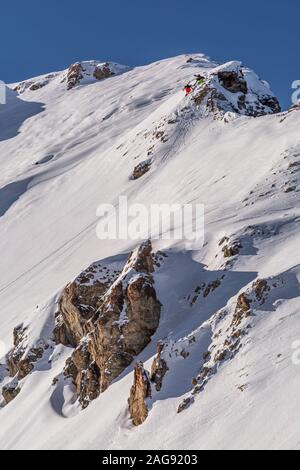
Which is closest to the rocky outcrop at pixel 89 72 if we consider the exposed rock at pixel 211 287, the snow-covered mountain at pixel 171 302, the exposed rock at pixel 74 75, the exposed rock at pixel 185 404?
the exposed rock at pixel 74 75

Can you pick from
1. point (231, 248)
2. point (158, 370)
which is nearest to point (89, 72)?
point (231, 248)

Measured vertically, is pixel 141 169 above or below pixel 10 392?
above

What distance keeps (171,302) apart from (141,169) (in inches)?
941

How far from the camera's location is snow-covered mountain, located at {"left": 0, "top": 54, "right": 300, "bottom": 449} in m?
20.2

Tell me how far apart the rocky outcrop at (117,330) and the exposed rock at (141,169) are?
2095 cm

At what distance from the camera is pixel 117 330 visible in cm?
2508

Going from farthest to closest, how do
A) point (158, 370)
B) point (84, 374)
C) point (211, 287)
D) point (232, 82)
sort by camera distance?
point (232, 82)
point (84, 374)
point (211, 287)
point (158, 370)

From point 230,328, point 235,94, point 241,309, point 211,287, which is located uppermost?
point 235,94

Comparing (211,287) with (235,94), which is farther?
(235,94)

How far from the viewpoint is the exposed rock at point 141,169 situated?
47938mm

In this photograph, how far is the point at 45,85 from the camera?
324 feet

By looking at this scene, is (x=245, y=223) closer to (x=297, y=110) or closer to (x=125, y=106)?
(x=297, y=110)

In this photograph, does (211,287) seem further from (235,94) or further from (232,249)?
(235,94)

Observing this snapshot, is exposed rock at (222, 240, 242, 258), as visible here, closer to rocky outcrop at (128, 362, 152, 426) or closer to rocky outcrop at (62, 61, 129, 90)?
rocky outcrop at (128, 362, 152, 426)
